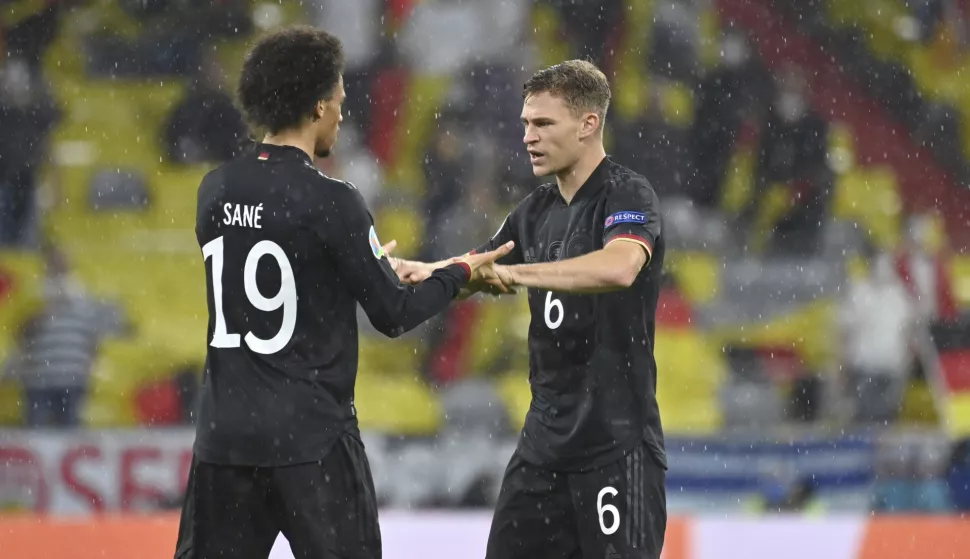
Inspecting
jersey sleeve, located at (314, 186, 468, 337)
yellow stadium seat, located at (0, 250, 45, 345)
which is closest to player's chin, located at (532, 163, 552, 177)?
jersey sleeve, located at (314, 186, 468, 337)

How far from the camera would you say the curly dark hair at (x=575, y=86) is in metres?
3.61

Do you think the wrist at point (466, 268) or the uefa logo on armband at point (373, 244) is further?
the wrist at point (466, 268)

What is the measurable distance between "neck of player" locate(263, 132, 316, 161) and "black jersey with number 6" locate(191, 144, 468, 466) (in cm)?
3

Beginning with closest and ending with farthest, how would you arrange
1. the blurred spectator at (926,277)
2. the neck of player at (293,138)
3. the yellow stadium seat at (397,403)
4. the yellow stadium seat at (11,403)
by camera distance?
the neck of player at (293,138) < the yellow stadium seat at (11,403) < the yellow stadium seat at (397,403) < the blurred spectator at (926,277)

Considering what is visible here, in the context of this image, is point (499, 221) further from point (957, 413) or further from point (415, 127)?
point (957, 413)

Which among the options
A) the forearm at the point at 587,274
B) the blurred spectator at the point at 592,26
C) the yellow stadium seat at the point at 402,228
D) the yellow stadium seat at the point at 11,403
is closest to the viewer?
the forearm at the point at 587,274

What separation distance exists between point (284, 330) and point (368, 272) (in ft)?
0.76

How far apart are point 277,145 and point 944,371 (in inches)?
258

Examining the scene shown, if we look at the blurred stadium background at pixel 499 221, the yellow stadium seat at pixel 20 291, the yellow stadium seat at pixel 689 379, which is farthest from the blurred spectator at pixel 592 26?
the yellow stadium seat at pixel 20 291

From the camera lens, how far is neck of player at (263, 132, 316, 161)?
114 inches

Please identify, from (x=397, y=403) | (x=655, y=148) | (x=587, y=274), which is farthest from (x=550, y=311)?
(x=655, y=148)

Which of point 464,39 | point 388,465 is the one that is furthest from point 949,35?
point 388,465

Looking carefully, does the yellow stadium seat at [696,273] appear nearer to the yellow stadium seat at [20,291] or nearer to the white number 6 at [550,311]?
the yellow stadium seat at [20,291]

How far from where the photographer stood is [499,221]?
345 inches
